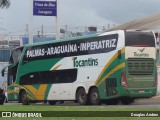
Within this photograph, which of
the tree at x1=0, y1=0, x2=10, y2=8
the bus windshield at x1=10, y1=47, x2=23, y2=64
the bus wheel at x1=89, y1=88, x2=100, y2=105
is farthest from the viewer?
the bus windshield at x1=10, y1=47, x2=23, y2=64

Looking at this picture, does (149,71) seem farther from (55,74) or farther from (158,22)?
(158,22)

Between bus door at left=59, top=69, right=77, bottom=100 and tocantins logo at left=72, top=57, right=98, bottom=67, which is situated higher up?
tocantins logo at left=72, top=57, right=98, bottom=67

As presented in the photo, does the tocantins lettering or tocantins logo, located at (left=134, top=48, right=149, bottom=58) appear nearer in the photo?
tocantins logo, located at (left=134, top=48, right=149, bottom=58)

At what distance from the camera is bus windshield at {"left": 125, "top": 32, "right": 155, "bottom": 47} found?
26.4 m

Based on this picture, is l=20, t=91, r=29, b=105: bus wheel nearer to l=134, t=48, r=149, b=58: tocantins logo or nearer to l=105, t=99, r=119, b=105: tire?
l=105, t=99, r=119, b=105: tire

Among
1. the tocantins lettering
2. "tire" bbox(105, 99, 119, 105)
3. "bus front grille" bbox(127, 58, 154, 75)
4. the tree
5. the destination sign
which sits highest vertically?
the destination sign

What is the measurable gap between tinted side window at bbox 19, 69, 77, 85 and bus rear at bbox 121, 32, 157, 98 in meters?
3.63

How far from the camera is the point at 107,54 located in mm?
26859

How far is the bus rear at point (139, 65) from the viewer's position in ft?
86.7

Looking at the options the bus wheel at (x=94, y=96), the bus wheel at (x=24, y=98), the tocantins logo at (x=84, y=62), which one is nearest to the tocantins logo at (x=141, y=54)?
the tocantins logo at (x=84, y=62)

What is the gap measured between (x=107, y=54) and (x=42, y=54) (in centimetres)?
593

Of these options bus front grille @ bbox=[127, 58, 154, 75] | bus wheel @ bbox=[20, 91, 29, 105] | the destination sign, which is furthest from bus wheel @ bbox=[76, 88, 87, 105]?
the destination sign

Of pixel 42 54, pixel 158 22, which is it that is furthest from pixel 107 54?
pixel 158 22

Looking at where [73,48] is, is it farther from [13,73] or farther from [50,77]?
[13,73]
